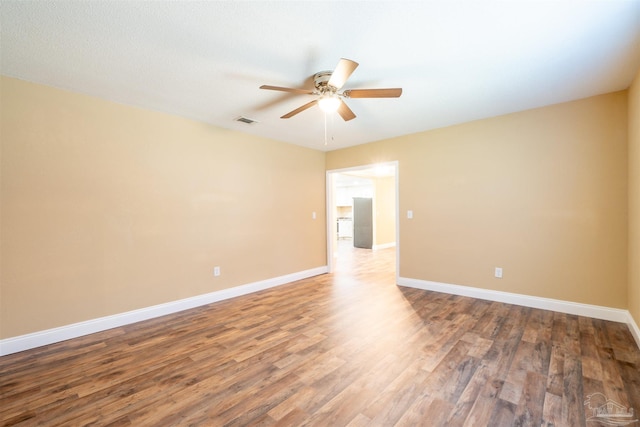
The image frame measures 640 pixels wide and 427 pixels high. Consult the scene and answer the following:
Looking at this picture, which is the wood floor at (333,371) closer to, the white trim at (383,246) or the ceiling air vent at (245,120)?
the ceiling air vent at (245,120)

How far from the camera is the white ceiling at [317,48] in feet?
5.37

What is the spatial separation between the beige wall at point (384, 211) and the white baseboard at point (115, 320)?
493 cm

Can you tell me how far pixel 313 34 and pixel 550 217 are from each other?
11.1 ft

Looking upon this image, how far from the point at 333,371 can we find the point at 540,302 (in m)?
2.86

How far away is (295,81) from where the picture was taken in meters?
2.50

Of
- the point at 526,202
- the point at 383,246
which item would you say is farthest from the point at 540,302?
the point at 383,246

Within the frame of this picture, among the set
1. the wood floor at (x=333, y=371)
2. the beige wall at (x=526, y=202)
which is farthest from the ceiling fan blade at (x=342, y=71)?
the beige wall at (x=526, y=202)

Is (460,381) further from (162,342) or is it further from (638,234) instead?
(162,342)

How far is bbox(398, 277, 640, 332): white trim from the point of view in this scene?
2.84m

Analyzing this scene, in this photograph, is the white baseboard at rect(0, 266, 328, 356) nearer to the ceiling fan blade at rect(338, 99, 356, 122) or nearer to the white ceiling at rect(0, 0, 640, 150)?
the white ceiling at rect(0, 0, 640, 150)

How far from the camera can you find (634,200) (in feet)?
8.33

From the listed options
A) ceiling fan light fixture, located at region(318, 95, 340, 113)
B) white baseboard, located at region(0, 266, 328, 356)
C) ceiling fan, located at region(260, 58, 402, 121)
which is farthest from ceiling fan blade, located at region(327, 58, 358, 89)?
white baseboard, located at region(0, 266, 328, 356)

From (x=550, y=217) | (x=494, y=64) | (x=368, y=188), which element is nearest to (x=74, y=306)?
(x=494, y=64)

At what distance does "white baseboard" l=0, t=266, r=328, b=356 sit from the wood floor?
0.31 ft
